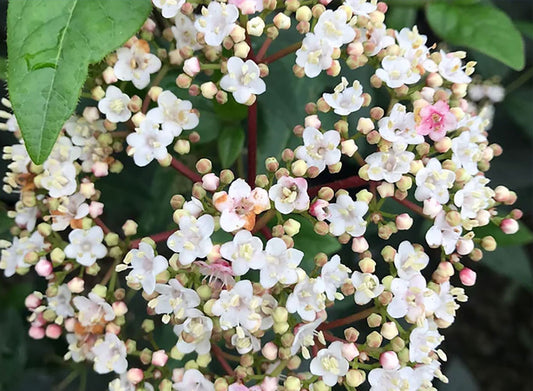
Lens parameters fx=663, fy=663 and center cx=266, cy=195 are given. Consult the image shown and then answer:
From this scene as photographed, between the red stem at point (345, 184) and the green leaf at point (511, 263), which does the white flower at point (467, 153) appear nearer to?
the red stem at point (345, 184)

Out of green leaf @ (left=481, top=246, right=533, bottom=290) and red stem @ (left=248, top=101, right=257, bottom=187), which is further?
green leaf @ (left=481, top=246, right=533, bottom=290)

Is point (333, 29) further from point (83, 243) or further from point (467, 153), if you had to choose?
point (83, 243)

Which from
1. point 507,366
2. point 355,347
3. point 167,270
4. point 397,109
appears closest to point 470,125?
point 397,109

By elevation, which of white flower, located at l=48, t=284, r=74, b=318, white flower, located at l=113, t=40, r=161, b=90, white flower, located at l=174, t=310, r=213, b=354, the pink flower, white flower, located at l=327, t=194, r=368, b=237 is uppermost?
the pink flower

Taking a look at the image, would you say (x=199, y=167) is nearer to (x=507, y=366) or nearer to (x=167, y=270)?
(x=167, y=270)

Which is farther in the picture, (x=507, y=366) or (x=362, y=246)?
(x=507, y=366)

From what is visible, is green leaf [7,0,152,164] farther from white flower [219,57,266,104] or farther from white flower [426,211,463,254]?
white flower [426,211,463,254]

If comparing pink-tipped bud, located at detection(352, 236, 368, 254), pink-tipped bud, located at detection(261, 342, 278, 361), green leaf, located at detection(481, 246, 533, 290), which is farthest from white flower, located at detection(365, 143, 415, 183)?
green leaf, located at detection(481, 246, 533, 290)

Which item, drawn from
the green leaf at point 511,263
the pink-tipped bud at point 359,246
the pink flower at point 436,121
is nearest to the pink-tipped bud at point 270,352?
the pink-tipped bud at point 359,246
